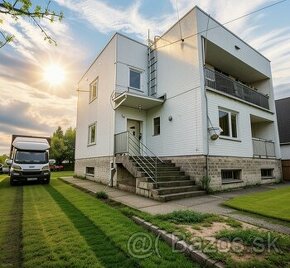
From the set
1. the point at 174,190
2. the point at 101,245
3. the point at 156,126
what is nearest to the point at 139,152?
the point at 156,126

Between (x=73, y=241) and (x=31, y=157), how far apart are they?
36.9 ft

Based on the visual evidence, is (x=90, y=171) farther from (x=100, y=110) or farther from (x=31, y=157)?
(x=100, y=110)

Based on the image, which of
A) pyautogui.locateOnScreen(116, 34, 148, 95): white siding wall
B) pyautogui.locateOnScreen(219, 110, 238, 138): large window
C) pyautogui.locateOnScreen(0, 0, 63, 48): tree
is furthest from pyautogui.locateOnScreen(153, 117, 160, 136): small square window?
pyautogui.locateOnScreen(0, 0, 63, 48): tree

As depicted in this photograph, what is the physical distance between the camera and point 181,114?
10.7m

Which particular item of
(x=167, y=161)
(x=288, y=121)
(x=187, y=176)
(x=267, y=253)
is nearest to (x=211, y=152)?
(x=187, y=176)

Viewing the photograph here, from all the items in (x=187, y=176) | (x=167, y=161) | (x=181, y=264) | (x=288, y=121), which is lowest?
(x=181, y=264)

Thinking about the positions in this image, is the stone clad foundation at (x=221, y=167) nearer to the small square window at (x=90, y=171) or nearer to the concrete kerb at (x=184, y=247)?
the concrete kerb at (x=184, y=247)

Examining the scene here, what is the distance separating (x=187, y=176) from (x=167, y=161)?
5.52ft

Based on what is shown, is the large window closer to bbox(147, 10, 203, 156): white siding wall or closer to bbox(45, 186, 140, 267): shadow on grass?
bbox(147, 10, 203, 156): white siding wall

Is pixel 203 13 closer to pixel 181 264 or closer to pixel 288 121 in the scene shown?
pixel 181 264

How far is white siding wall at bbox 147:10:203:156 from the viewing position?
9.91 m

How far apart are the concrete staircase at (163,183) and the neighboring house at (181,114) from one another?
39 mm

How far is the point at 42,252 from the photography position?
3.28 m

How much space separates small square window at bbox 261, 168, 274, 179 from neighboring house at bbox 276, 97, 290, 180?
1.78 metres
